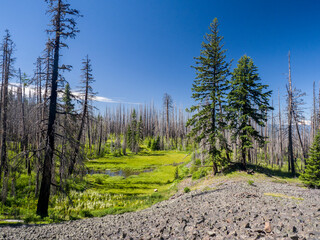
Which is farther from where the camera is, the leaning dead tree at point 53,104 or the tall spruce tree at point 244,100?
the tall spruce tree at point 244,100

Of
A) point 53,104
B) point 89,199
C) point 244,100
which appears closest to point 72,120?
point 53,104

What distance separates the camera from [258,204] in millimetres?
6938

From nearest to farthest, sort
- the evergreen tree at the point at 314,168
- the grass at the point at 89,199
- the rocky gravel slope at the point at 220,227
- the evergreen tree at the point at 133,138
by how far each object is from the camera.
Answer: the rocky gravel slope at the point at 220,227, the grass at the point at 89,199, the evergreen tree at the point at 314,168, the evergreen tree at the point at 133,138

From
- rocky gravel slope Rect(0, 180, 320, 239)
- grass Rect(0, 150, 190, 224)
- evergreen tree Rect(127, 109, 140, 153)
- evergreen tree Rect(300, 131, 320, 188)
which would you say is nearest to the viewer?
rocky gravel slope Rect(0, 180, 320, 239)

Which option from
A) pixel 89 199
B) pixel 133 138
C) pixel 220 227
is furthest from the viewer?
pixel 133 138

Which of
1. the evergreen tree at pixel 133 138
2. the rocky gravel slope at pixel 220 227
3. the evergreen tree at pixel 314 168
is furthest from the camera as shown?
the evergreen tree at pixel 133 138

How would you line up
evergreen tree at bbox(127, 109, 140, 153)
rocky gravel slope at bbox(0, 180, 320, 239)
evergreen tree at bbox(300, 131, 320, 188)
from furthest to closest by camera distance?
evergreen tree at bbox(127, 109, 140, 153) → evergreen tree at bbox(300, 131, 320, 188) → rocky gravel slope at bbox(0, 180, 320, 239)

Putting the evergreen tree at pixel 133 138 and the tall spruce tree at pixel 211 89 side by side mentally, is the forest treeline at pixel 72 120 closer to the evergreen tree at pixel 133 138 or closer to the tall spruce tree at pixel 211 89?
the tall spruce tree at pixel 211 89

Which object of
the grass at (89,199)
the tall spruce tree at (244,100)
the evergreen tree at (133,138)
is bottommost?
the grass at (89,199)

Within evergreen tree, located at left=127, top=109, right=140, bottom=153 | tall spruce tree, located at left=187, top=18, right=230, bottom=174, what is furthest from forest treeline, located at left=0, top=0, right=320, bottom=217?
evergreen tree, located at left=127, top=109, right=140, bottom=153

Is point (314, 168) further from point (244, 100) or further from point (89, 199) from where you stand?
point (89, 199)

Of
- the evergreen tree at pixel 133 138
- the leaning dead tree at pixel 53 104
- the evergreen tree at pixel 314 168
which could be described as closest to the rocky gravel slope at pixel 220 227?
the leaning dead tree at pixel 53 104

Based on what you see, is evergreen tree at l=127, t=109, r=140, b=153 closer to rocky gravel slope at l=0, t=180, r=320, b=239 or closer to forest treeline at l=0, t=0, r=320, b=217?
forest treeline at l=0, t=0, r=320, b=217

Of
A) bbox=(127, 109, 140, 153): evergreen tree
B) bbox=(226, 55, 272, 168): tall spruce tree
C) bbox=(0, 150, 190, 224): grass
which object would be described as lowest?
bbox=(0, 150, 190, 224): grass
